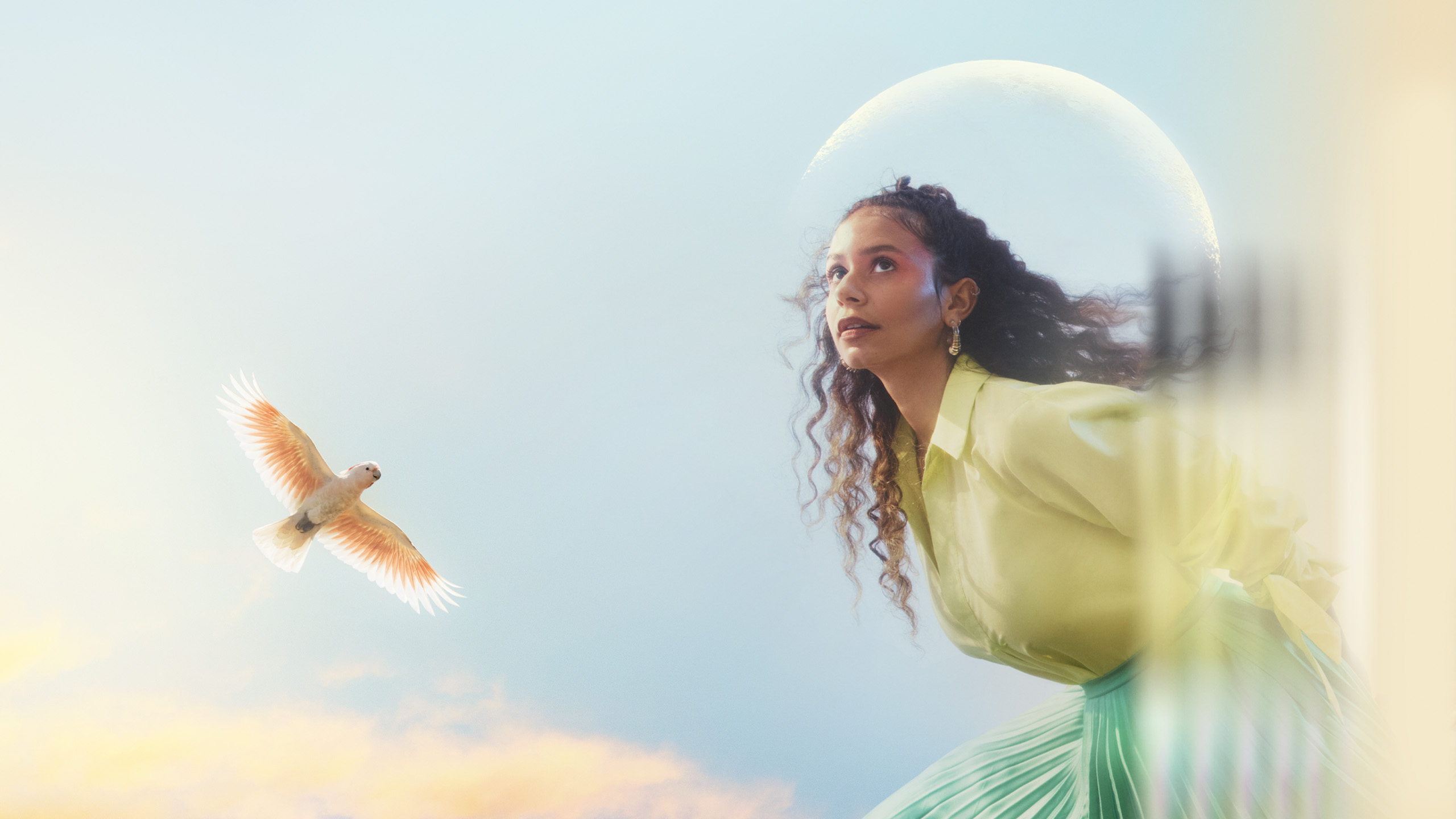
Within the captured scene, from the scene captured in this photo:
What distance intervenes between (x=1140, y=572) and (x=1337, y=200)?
22.4 inches

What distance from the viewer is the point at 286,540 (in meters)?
1.77

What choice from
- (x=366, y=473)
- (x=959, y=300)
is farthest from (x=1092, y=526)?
(x=366, y=473)

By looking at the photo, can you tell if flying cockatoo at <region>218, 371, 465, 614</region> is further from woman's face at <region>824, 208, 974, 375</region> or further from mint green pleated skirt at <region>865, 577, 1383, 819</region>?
mint green pleated skirt at <region>865, 577, 1383, 819</region>

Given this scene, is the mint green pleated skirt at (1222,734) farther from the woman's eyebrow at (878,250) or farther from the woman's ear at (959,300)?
the woman's eyebrow at (878,250)

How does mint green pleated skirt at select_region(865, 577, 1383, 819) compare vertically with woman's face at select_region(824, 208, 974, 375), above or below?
below

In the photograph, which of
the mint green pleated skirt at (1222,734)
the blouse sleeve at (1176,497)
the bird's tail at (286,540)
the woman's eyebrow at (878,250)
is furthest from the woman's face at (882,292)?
the bird's tail at (286,540)

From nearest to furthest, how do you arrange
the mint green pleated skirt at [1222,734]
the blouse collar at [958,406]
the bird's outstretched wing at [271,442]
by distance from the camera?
the mint green pleated skirt at [1222,734] → the blouse collar at [958,406] → the bird's outstretched wing at [271,442]

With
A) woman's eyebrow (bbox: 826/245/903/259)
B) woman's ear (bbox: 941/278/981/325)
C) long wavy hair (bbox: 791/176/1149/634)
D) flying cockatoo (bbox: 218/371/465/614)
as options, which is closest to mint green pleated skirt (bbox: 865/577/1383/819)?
long wavy hair (bbox: 791/176/1149/634)

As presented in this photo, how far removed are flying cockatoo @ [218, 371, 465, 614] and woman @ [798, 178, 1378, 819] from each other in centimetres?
84

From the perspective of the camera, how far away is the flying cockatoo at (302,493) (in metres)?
1.74

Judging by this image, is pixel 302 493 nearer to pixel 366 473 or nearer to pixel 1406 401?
pixel 366 473

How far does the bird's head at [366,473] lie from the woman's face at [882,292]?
0.83m

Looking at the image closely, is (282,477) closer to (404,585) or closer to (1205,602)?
(404,585)

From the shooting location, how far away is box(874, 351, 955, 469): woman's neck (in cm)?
148
